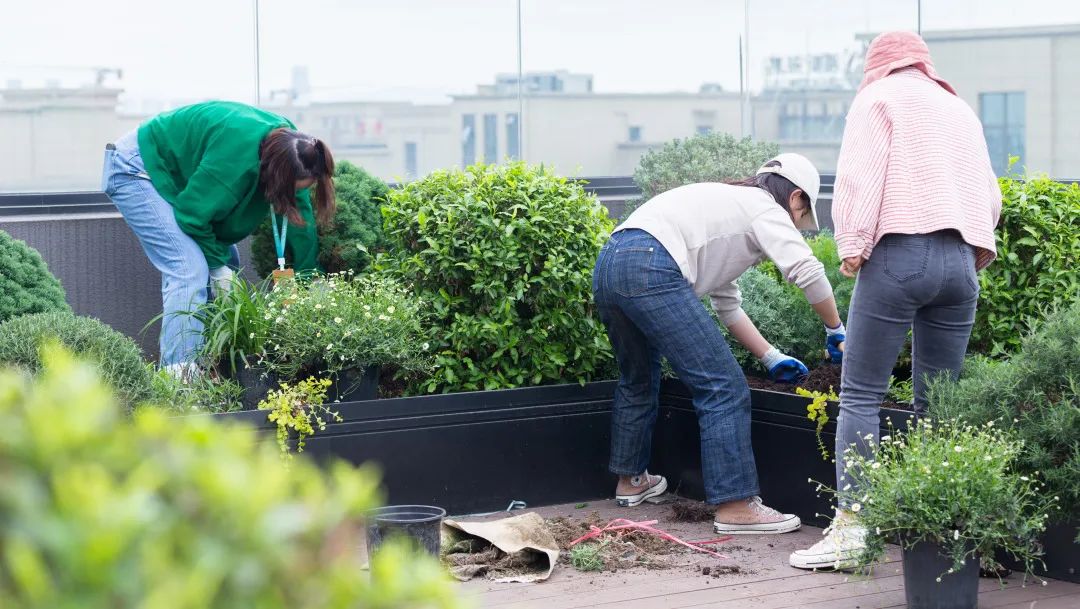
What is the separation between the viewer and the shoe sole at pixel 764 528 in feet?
13.4

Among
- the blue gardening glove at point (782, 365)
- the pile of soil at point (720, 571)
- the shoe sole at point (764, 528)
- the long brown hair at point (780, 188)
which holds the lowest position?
the pile of soil at point (720, 571)

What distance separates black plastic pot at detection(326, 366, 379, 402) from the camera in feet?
14.0

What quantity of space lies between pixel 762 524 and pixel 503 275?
1.29 meters

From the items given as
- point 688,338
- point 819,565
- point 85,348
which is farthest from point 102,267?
point 819,565

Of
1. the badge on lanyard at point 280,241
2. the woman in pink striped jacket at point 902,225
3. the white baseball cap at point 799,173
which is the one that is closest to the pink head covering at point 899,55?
the woman in pink striped jacket at point 902,225

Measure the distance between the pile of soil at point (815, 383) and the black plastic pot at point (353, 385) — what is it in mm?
1377

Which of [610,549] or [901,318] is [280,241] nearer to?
[610,549]

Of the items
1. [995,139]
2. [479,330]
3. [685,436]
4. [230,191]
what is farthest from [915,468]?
[995,139]

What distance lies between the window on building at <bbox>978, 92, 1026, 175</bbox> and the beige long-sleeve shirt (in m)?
4.15

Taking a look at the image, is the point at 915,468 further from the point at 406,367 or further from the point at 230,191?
the point at 230,191

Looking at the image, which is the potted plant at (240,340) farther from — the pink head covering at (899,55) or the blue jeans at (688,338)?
the pink head covering at (899,55)

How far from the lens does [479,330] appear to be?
178 inches

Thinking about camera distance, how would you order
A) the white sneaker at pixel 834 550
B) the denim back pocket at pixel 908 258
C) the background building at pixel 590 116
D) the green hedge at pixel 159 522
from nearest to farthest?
1. the green hedge at pixel 159 522
2. the denim back pocket at pixel 908 258
3. the white sneaker at pixel 834 550
4. the background building at pixel 590 116

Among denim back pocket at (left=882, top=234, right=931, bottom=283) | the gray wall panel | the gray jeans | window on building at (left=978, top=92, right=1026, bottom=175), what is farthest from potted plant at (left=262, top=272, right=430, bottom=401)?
window on building at (left=978, top=92, right=1026, bottom=175)
